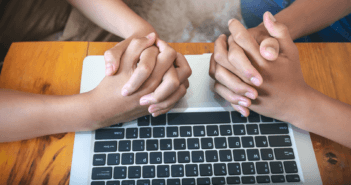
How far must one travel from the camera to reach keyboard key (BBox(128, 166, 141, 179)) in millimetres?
430

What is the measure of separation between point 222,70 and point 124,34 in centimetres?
32

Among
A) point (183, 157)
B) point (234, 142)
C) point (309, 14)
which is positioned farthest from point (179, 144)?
point (309, 14)

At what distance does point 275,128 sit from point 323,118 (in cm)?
11

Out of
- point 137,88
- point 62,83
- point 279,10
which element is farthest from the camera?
point 279,10

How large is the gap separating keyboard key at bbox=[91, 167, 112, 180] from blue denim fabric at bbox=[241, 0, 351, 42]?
905 millimetres

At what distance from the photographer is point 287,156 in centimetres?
46

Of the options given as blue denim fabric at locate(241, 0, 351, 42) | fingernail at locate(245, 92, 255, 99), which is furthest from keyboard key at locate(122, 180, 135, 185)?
blue denim fabric at locate(241, 0, 351, 42)

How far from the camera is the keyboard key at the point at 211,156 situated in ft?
1.47

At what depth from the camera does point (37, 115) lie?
0.45m

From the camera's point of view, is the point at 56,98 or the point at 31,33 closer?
the point at 56,98

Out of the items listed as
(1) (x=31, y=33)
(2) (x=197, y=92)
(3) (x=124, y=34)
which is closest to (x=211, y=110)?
(2) (x=197, y=92)

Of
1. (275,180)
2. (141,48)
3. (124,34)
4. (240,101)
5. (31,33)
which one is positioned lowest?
(275,180)

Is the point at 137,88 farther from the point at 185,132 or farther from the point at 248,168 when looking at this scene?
the point at 248,168

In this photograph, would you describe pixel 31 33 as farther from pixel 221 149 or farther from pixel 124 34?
pixel 221 149
